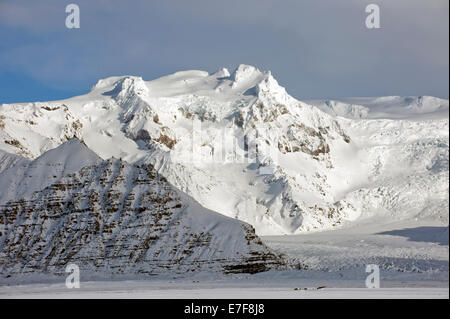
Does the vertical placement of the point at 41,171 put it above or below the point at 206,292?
above

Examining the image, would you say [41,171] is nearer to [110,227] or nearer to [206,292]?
[110,227]

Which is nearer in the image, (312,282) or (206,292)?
(206,292)

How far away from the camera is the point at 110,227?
155m

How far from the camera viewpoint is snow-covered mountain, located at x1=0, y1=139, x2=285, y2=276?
146m

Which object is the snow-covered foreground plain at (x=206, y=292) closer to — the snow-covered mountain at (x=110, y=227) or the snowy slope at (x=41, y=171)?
the snow-covered mountain at (x=110, y=227)

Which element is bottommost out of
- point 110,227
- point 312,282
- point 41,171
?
point 312,282

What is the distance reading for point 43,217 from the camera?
156625 millimetres

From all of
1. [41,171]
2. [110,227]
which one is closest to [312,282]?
[110,227]

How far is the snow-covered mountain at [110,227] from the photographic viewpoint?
146375 mm
